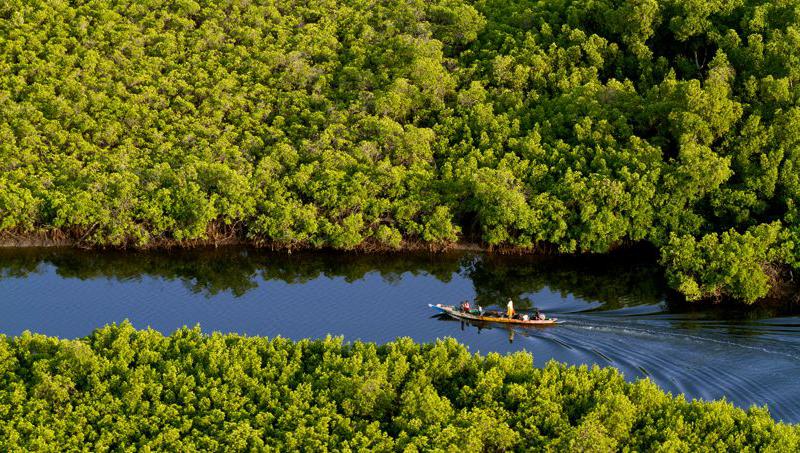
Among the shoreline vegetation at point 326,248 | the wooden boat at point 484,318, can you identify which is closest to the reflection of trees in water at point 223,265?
the shoreline vegetation at point 326,248

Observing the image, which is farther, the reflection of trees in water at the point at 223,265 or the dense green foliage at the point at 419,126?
the dense green foliage at the point at 419,126

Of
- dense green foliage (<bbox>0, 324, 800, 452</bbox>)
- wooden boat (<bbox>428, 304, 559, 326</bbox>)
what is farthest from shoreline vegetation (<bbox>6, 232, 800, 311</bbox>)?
dense green foliage (<bbox>0, 324, 800, 452</bbox>)

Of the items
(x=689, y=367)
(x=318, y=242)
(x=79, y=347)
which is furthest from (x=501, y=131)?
(x=79, y=347)

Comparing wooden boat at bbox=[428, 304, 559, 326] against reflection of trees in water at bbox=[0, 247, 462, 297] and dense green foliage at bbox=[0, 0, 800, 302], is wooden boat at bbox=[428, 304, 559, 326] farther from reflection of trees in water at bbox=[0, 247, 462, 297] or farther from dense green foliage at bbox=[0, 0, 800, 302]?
dense green foliage at bbox=[0, 0, 800, 302]

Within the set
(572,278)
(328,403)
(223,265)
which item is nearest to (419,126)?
(572,278)

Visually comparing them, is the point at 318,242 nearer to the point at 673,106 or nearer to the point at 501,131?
the point at 501,131

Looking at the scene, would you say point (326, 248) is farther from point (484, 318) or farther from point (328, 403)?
point (328, 403)

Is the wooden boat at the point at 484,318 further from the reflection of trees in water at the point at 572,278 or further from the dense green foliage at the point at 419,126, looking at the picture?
the dense green foliage at the point at 419,126
